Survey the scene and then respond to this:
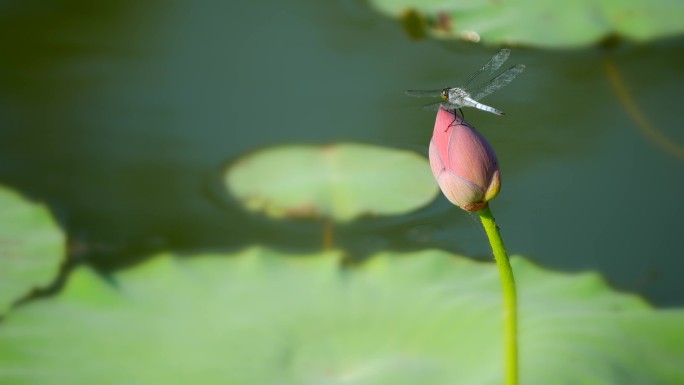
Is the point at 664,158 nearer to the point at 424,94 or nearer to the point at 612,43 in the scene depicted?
the point at 612,43

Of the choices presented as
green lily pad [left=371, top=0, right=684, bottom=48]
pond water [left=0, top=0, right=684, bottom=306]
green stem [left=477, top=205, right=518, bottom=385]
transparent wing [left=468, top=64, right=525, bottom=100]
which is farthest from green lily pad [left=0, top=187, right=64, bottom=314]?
green lily pad [left=371, top=0, right=684, bottom=48]

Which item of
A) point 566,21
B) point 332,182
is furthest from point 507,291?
point 566,21

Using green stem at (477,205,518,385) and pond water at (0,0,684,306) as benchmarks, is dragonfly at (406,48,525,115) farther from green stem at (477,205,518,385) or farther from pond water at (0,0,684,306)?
pond water at (0,0,684,306)

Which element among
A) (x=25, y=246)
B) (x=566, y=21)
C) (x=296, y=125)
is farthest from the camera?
(x=566, y=21)

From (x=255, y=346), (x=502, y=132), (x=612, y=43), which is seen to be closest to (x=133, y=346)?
(x=255, y=346)

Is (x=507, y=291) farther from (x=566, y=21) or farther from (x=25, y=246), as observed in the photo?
(x=566, y=21)

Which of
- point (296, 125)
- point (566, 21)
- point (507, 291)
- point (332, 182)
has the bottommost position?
point (507, 291)
